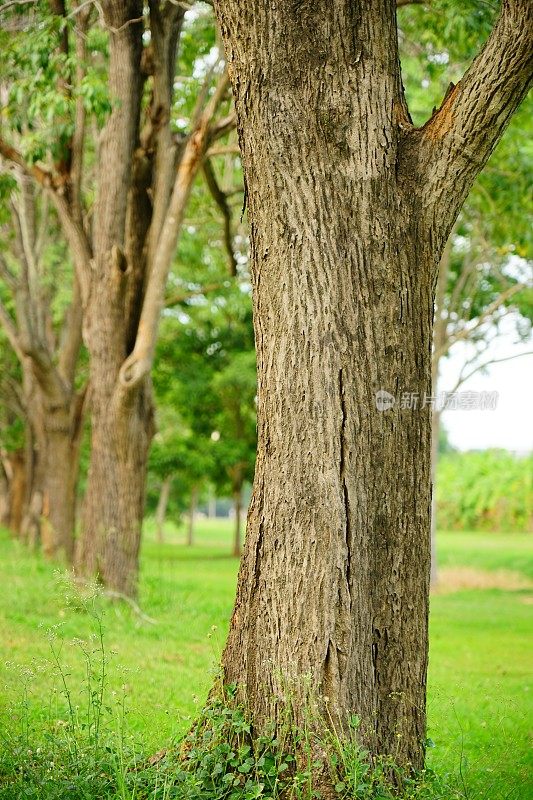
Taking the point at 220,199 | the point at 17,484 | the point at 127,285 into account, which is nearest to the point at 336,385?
the point at 127,285

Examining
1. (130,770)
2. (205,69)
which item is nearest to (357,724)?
(130,770)

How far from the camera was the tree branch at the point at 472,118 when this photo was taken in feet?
14.8

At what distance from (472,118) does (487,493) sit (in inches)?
1374

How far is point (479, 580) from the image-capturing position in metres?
24.2

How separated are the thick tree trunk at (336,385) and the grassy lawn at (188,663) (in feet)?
1.43

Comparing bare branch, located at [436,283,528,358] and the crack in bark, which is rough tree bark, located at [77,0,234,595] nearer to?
the crack in bark

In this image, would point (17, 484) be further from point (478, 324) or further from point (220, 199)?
point (220, 199)

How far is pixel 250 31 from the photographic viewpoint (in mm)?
4793

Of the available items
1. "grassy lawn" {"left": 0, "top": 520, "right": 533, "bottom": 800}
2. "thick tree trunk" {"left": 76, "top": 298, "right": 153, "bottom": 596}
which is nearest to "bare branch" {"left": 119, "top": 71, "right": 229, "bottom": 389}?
"thick tree trunk" {"left": 76, "top": 298, "right": 153, "bottom": 596}

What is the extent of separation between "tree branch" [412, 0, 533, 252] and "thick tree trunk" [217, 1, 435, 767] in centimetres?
13

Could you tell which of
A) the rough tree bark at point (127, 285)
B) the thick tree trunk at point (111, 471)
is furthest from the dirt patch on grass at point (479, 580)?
the rough tree bark at point (127, 285)

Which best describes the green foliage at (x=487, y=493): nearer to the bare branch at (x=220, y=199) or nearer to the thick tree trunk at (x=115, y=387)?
the bare branch at (x=220, y=199)

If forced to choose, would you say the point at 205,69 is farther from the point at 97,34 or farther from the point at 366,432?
the point at 366,432

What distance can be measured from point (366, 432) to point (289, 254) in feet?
3.06
